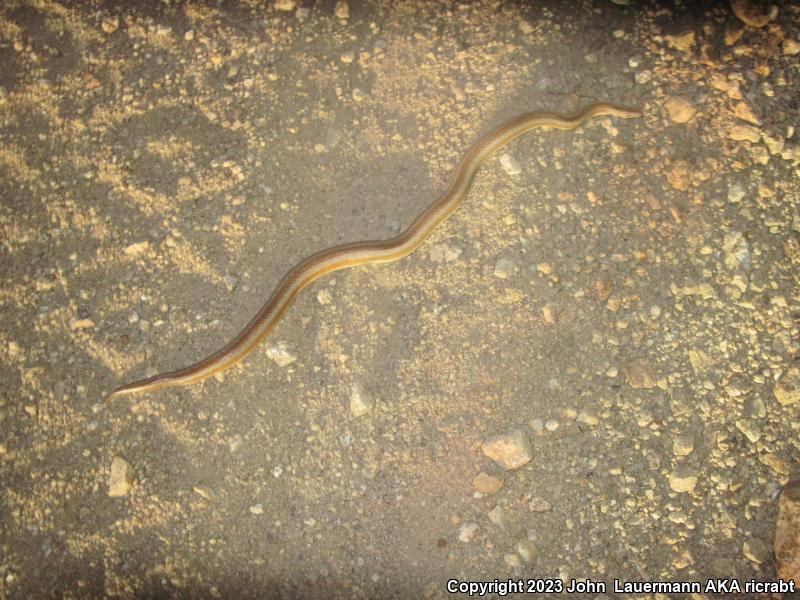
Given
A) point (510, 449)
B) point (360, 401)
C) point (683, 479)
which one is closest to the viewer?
point (683, 479)

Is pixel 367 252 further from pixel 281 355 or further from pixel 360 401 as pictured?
pixel 360 401

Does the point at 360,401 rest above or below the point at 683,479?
above

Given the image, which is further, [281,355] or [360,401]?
[281,355]

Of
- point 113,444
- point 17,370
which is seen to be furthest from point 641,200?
point 17,370

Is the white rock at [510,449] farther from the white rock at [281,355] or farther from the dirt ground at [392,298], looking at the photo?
the white rock at [281,355]

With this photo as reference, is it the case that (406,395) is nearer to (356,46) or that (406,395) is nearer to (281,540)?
(281,540)

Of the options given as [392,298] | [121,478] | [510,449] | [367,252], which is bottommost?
[121,478]

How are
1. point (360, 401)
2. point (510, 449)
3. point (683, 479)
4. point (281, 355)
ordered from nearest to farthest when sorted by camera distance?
1. point (683, 479)
2. point (510, 449)
3. point (360, 401)
4. point (281, 355)

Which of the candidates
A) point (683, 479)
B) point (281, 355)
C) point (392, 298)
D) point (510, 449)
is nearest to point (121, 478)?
point (281, 355)
